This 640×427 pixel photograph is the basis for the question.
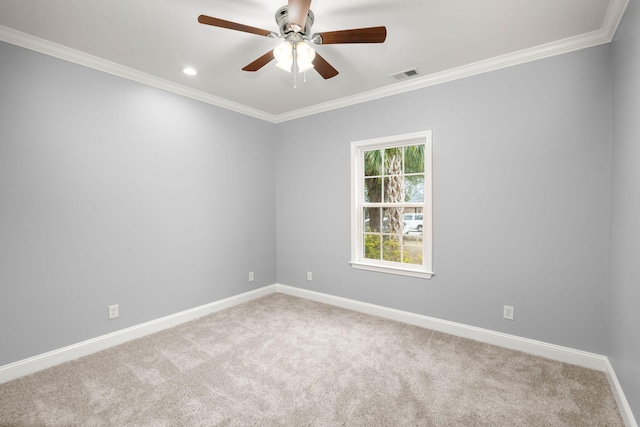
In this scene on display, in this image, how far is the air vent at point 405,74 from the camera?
295cm

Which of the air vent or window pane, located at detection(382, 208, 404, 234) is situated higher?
the air vent

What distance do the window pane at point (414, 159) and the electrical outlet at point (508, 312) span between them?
1.56 meters

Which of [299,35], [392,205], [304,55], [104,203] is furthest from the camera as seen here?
[392,205]

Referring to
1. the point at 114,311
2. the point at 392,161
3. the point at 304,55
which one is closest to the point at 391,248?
the point at 392,161

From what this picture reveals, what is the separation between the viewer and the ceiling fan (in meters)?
1.69

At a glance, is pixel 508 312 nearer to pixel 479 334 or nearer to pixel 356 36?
pixel 479 334

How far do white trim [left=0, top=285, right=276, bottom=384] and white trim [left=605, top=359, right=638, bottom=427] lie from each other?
3.61m

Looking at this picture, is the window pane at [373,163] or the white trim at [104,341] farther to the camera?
the window pane at [373,163]

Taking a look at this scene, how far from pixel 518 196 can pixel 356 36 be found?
1.99 m

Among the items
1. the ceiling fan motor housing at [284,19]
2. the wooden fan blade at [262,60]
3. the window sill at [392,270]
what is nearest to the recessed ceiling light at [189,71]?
the wooden fan blade at [262,60]

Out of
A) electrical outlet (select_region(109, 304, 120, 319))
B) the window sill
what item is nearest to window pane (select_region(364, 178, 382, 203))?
the window sill

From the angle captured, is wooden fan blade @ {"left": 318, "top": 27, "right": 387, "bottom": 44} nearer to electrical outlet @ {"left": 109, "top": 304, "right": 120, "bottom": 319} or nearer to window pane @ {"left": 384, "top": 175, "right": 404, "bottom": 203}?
window pane @ {"left": 384, "top": 175, "right": 404, "bottom": 203}

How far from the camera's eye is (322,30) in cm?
228

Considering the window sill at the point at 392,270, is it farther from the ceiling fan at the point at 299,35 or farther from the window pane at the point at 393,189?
the ceiling fan at the point at 299,35
